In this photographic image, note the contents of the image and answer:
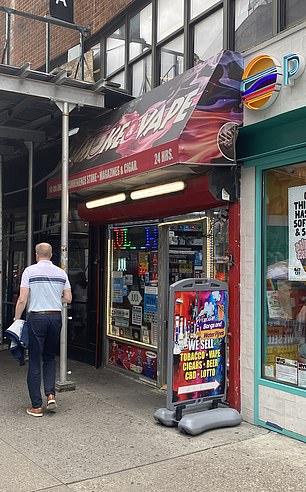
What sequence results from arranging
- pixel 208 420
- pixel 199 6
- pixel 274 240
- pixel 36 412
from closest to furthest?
pixel 208 420
pixel 274 240
pixel 36 412
pixel 199 6

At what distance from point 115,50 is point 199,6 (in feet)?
6.88

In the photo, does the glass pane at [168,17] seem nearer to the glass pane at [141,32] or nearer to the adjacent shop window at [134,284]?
the glass pane at [141,32]

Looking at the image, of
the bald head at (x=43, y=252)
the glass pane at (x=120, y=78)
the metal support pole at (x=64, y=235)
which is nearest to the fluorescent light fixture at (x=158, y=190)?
the metal support pole at (x=64, y=235)

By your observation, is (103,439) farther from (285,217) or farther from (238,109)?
(238,109)

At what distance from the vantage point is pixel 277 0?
18.2 feet

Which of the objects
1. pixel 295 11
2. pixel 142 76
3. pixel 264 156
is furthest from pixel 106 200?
pixel 295 11

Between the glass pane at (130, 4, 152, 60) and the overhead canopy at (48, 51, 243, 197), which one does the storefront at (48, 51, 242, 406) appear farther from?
the glass pane at (130, 4, 152, 60)

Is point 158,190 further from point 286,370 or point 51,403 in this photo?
point 51,403

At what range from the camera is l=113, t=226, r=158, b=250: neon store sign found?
24.1ft

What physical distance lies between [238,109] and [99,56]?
4014 mm

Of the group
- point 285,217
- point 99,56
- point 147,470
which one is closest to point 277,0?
point 285,217

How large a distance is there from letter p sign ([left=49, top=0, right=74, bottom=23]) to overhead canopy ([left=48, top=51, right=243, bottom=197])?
259 cm

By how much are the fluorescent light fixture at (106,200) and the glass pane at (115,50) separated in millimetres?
2327

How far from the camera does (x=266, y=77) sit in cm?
530
